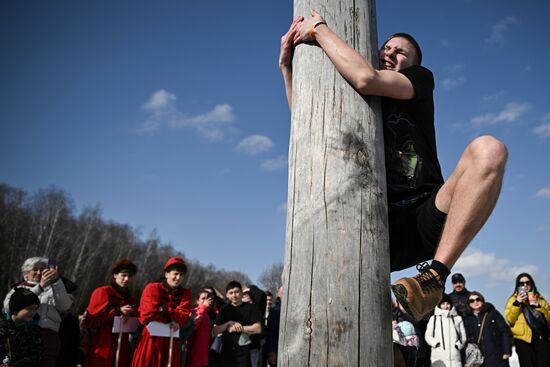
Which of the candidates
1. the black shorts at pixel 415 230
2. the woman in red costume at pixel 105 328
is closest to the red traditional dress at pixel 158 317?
the woman in red costume at pixel 105 328

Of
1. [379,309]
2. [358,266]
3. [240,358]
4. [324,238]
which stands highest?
[324,238]

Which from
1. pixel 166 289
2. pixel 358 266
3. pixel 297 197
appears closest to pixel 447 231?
pixel 358 266

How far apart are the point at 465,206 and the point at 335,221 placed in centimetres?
57

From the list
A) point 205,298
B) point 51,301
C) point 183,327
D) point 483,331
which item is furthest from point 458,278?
point 51,301

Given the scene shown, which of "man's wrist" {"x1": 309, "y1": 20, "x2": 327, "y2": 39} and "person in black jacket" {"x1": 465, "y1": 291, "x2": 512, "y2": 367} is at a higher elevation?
"man's wrist" {"x1": 309, "y1": 20, "x2": 327, "y2": 39}

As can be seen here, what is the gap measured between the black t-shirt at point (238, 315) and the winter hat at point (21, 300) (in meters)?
3.28

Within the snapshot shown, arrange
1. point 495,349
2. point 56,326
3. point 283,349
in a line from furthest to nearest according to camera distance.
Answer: point 495,349 < point 56,326 < point 283,349

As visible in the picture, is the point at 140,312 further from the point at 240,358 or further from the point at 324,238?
the point at 324,238

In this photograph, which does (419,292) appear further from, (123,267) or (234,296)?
(234,296)

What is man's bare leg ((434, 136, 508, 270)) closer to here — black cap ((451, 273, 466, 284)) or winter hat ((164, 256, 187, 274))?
winter hat ((164, 256, 187, 274))

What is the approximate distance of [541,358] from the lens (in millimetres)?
7508

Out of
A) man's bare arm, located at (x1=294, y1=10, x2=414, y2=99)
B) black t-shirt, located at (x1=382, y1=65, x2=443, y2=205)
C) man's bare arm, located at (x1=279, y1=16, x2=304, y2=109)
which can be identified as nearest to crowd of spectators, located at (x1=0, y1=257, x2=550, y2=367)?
black t-shirt, located at (x1=382, y1=65, x2=443, y2=205)

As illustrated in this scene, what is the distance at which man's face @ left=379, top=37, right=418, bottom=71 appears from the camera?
2451mm

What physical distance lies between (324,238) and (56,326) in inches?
197
